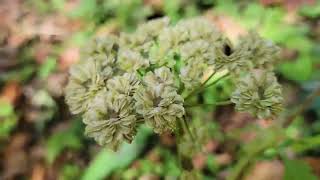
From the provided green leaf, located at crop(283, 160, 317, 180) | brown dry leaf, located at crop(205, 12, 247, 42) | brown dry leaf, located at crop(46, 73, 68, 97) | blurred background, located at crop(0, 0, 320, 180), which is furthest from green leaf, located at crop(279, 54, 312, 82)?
brown dry leaf, located at crop(46, 73, 68, 97)

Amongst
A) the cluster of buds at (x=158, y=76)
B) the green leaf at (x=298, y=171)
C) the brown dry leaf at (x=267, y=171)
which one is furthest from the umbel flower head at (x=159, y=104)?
the brown dry leaf at (x=267, y=171)

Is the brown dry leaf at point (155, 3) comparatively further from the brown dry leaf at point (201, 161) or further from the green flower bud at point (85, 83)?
the green flower bud at point (85, 83)

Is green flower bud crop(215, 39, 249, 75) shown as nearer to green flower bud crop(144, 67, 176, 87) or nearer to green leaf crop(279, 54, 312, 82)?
green flower bud crop(144, 67, 176, 87)

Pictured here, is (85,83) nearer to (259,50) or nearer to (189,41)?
(189,41)

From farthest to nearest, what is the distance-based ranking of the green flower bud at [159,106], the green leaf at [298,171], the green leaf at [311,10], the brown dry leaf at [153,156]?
the green leaf at [311,10], the brown dry leaf at [153,156], the green leaf at [298,171], the green flower bud at [159,106]

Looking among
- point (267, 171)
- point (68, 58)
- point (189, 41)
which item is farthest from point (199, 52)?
point (68, 58)

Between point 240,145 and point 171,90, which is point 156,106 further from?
point 240,145
